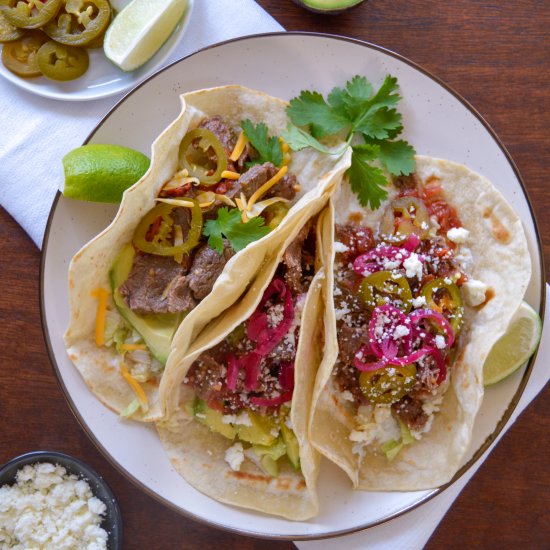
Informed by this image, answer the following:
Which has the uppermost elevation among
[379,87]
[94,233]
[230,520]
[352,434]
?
[379,87]

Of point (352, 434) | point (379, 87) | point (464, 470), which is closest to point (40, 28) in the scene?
point (379, 87)

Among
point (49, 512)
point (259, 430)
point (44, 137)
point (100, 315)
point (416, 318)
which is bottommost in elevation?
point (49, 512)

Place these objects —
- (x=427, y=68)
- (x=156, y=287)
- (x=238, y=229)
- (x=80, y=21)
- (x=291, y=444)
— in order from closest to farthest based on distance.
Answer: (x=238, y=229) → (x=156, y=287) → (x=291, y=444) → (x=80, y=21) → (x=427, y=68)

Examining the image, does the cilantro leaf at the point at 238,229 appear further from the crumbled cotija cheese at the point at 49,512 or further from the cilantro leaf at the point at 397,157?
the crumbled cotija cheese at the point at 49,512

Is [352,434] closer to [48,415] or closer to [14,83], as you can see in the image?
[48,415]

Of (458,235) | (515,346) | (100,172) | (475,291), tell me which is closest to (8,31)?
(100,172)

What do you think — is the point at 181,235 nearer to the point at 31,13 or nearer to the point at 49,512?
the point at 31,13

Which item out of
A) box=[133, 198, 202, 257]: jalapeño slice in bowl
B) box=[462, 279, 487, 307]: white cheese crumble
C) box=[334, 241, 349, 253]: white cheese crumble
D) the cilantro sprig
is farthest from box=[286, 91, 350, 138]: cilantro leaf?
box=[462, 279, 487, 307]: white cheese crumble
